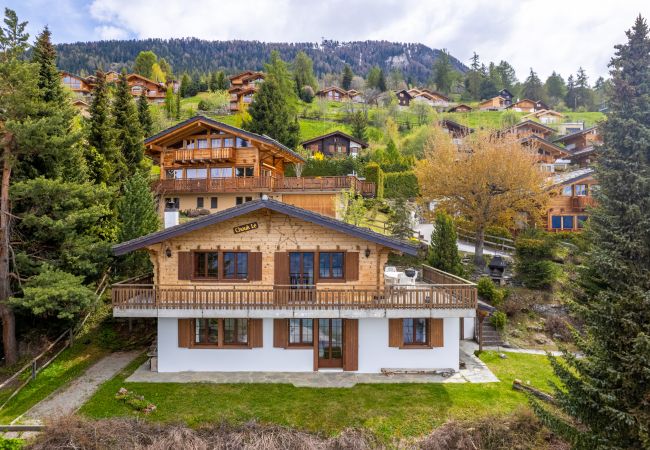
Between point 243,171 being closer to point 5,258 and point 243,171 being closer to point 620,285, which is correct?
point 5,258

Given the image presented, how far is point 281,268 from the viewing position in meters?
15.9

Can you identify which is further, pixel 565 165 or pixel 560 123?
pixel 560 123

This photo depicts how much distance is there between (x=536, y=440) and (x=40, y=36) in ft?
92.6

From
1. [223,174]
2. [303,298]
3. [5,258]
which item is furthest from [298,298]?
[223,174]

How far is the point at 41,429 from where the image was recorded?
38.3 feet

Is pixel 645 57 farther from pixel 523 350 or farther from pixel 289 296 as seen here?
pixel 523 350

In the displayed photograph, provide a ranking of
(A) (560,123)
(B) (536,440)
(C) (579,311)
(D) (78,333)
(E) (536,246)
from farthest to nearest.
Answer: (A) (560,123) < (E) (536,246) < (D) (78,333) < (B) (536,440) < (C) (579,311)

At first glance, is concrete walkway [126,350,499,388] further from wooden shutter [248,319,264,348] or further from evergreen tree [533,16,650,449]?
evergreen tree [533,16,650,449]

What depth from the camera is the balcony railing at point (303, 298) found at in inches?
585

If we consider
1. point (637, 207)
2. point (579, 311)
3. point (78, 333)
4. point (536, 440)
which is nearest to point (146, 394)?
point (78, 333)

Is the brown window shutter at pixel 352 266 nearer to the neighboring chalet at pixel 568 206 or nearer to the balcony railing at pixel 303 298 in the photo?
the balcony railing at pixel 303 298

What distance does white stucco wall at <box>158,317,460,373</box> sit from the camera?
15.7 m

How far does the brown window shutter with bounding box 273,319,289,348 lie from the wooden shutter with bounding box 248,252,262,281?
1896mm

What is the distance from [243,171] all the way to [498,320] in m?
22.3
